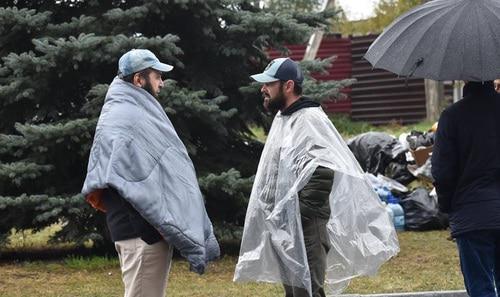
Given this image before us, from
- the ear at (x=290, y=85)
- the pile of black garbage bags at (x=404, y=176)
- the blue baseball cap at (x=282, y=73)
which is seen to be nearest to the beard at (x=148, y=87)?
the blue baseball cap at (x=282, y=73)

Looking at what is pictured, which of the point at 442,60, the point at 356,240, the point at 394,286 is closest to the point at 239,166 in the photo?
the point at 394,286

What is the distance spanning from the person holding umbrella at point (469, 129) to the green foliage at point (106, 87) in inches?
165

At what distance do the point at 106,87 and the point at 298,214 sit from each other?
3914 mm

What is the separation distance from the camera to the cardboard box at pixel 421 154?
522 inches

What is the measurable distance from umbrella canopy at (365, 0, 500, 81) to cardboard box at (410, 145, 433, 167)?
7.29 m

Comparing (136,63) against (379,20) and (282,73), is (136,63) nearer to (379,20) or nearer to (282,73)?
(282,73)

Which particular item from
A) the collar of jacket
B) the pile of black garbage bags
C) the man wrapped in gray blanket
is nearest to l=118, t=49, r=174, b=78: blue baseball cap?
the man wrapped in gray blanket

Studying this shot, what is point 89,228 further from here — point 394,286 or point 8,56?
point 394,286

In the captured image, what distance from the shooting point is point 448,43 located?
577 cm

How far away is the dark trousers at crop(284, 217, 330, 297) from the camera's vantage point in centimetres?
615

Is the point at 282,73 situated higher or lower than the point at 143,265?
higher

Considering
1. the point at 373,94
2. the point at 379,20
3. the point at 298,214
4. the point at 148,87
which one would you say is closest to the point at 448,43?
the point at 298,214

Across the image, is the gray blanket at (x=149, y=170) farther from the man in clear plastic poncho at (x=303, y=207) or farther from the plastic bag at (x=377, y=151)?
the plastic bag at (x=377, y=151)

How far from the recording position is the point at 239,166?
419 inches
